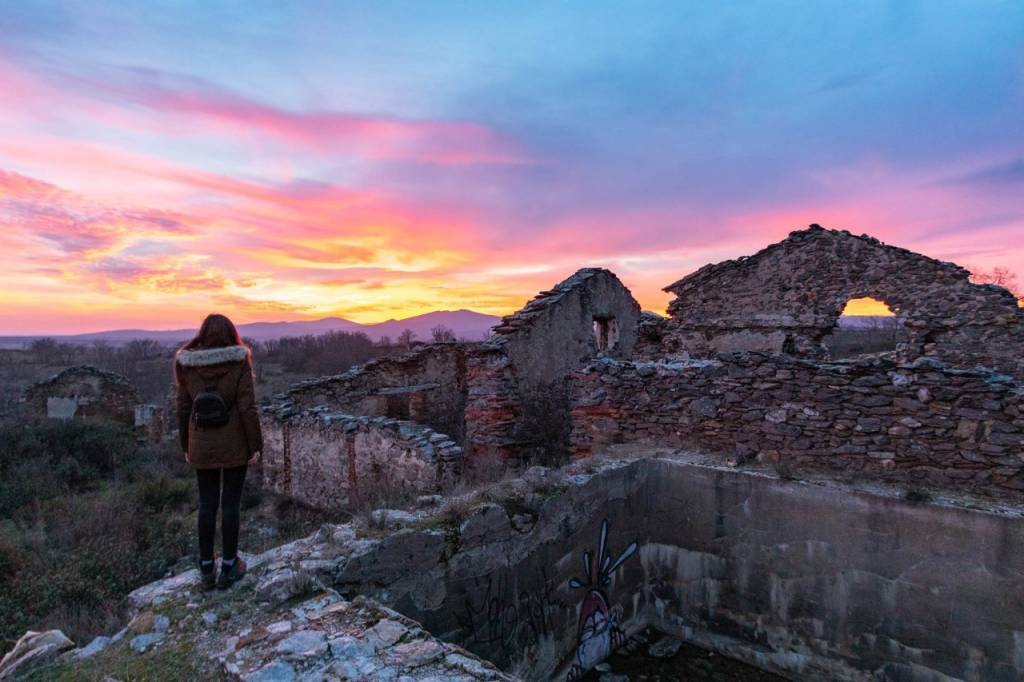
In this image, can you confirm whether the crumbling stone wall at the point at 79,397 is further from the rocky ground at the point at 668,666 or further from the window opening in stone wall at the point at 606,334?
the rocky ground at the point at 668,666

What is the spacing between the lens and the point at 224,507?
328 cm

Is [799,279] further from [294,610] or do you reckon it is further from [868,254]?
[294,610]

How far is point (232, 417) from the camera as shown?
325 centimetres

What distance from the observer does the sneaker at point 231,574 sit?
3.16 meters

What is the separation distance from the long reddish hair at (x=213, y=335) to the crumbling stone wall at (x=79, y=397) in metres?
16.8

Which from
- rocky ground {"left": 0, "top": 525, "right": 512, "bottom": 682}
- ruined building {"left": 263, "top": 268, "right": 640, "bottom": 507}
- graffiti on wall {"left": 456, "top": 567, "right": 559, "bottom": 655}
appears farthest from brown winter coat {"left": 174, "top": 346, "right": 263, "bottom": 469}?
ruined building {"left": 263, "top": 268, "right": 640, "bottom": 507}

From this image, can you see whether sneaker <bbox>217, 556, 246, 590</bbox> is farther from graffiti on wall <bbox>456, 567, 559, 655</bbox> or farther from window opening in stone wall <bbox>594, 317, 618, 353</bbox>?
window opening in stone wall <bbox>594, 317, 618, 353</bbox>

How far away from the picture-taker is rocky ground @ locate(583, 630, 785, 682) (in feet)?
16.1

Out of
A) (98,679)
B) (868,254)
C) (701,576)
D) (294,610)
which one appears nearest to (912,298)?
(868,254)

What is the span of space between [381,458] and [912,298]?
34.8 feet

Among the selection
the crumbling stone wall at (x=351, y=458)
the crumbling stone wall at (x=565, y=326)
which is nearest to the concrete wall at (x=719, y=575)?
the crumbling stone wall at (x=351, y=458)

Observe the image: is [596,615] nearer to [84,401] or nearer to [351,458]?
[351,458]

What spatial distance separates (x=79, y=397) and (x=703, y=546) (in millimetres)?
18946

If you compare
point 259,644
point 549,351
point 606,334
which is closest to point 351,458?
point 549,351
